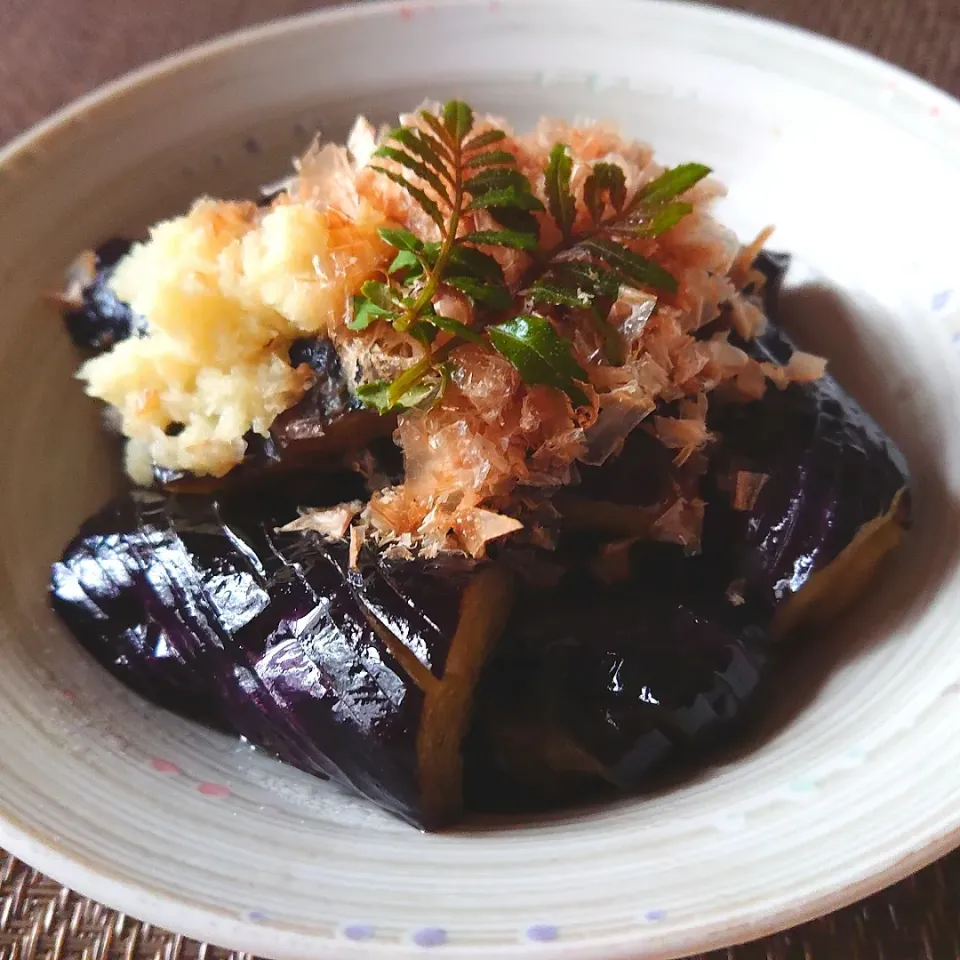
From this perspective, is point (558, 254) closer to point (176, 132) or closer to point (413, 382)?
point (413, 382)

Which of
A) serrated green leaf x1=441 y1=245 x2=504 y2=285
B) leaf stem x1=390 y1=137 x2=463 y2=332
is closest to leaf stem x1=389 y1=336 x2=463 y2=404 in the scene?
leaf stem x1=390 y1=137 x2=463 y2=332

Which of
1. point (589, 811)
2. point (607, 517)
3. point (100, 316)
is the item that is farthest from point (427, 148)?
point (589, 811)

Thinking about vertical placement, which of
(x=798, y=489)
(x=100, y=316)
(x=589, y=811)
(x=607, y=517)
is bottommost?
(x=589, y=811)

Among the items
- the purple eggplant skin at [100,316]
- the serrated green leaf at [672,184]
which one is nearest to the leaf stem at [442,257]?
the serrated green leaf at [672,184]

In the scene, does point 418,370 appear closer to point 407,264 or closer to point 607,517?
point 407,264

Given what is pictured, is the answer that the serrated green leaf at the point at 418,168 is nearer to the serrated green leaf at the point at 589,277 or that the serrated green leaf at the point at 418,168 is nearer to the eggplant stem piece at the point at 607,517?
the serrated green leaf at the point at 589,277

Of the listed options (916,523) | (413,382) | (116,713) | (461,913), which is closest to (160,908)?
(461,913)
